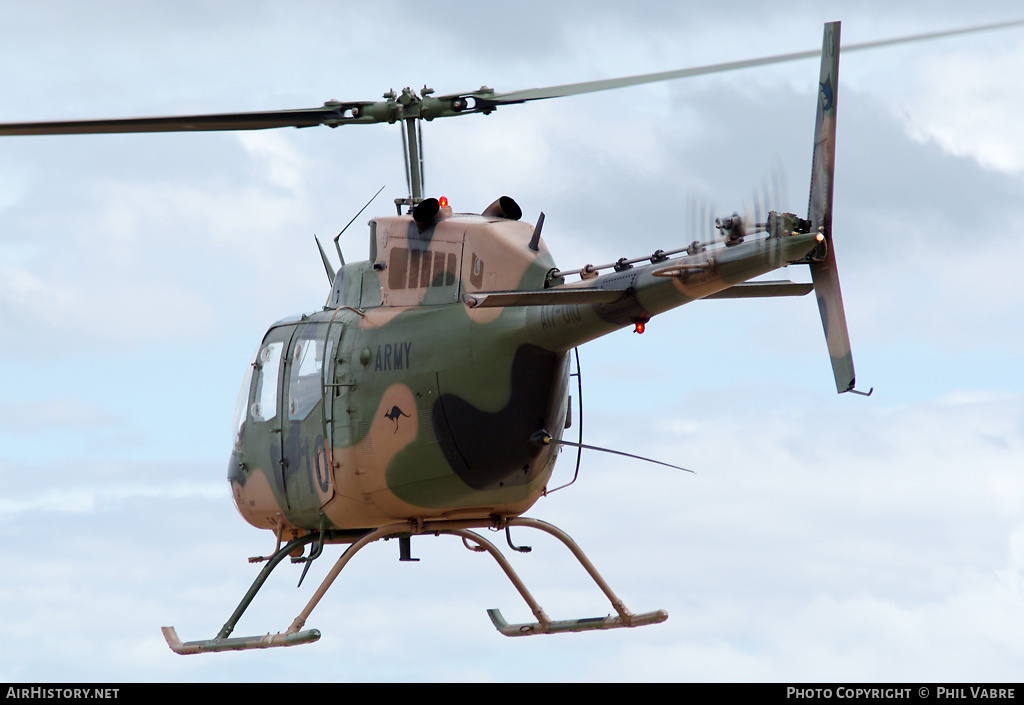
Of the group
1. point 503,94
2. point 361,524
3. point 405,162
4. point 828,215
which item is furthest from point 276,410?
point 828,215

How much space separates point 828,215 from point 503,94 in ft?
12.9

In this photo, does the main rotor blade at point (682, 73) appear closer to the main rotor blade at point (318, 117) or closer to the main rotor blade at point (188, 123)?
the main rotor blade at point (318, 117)

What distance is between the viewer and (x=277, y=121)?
49.8 feet

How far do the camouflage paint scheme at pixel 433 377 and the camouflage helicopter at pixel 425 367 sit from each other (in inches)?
0.6

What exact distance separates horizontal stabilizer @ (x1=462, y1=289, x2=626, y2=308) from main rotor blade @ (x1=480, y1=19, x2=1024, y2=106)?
6.22ft

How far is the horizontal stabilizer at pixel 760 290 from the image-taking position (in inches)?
573

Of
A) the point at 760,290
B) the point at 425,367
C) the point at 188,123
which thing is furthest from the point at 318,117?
the point at 760,290

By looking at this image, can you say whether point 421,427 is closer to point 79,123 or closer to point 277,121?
point 277,121

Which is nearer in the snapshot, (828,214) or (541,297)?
(828,214)

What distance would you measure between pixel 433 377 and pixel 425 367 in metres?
0.14

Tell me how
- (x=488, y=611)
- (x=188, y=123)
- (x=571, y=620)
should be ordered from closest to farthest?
(x=188, y=123) → (x=571, y=620) → (x=488, y=611)

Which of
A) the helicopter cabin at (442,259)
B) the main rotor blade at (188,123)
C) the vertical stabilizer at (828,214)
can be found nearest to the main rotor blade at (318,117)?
the main rotor blade at (188,123)

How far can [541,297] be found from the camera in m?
13.3

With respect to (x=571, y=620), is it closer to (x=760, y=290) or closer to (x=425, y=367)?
(x=425, y=367)
